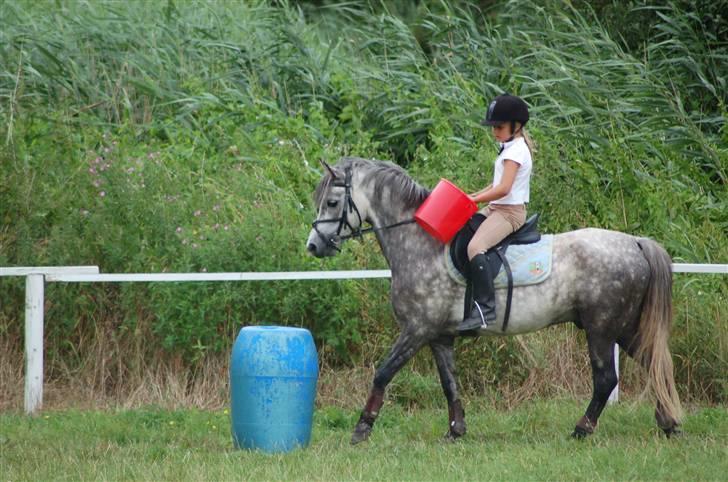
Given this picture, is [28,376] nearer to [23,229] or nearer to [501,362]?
[23,229]

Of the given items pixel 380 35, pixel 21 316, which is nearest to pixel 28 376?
pixel 21 316

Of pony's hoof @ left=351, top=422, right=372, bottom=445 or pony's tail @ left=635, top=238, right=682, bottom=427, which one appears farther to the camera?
pony's hoof @ left=351, top=422, right=372, bottom=445

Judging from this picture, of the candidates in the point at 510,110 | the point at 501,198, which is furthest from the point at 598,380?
the point at 510,110

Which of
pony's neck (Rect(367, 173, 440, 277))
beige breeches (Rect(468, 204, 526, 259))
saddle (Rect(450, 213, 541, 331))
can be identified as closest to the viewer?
beige breeches (Rect(468, 204, 526, 259))

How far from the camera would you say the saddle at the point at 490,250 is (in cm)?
810

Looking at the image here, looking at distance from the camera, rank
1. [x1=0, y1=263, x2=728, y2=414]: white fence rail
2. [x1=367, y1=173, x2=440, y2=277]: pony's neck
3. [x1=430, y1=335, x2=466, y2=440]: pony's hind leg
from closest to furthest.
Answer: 1. [x1=367, y1=173, x2=440, y2=277]: pony's neck
2. [x1=430, y1=335, x2=466, y2=440]: pony's hind leg
3. [x1=0, y1=263, x2=728, y2=414]: white fence rail

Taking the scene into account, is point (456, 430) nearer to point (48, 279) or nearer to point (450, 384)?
point (450, 384)

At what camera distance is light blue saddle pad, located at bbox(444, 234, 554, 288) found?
8.12 m

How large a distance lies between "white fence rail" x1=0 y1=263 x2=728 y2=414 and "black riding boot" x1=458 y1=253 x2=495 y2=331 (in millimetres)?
1671

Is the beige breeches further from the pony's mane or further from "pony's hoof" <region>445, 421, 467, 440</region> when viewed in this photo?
"pony's hoof" <region>445, 421, 467, 440</region>

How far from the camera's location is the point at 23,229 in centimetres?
1111

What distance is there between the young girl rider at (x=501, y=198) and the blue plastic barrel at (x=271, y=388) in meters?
1.22

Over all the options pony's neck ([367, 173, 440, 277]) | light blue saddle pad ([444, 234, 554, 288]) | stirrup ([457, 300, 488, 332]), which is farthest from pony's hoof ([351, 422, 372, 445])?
light blue saddle pad ([444, 234, 554, 288])

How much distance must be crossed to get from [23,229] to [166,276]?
2211 millimetres
